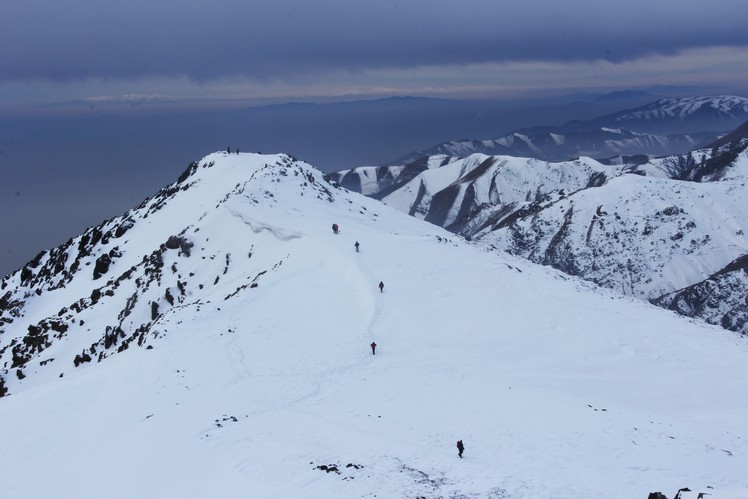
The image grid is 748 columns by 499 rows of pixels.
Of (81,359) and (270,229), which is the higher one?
(270,229)

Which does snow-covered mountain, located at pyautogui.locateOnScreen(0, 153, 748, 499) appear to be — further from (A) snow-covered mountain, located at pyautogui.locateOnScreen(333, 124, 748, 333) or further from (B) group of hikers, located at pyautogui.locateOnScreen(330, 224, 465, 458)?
(A) snow-covered mountain, located at pyautogui.locateOnScreen(333, 124, 748, 333)

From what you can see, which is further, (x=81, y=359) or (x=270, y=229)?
(x=270, y=229)

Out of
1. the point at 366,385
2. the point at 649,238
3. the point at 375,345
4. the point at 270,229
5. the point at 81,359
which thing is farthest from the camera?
the point at 649,238

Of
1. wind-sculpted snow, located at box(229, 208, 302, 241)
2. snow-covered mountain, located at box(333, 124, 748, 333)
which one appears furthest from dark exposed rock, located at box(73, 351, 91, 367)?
snow-covered mountain, located at box(333, 124, 748, 333)

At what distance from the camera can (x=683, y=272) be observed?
109 meters

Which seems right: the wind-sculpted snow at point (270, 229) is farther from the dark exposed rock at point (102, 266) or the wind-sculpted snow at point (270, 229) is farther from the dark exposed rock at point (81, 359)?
the dark exposed rock at point (102, 266)

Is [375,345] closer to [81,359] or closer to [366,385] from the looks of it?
[366,385]

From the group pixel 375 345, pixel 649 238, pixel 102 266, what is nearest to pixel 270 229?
pixel 375 345

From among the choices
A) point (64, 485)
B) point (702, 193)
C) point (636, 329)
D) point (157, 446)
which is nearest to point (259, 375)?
point (157, 446)

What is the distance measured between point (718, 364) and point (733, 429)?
9322 millimetres

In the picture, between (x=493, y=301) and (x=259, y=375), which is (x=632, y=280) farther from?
(x=259, y=375)

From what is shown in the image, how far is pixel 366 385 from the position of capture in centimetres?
2519

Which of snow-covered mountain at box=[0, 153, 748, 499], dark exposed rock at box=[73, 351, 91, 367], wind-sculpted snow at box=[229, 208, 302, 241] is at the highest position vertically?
wind-sculpted snow at box=[229, 208, 302, 241]

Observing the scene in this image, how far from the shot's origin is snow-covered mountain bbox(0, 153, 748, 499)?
59.8ft
